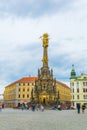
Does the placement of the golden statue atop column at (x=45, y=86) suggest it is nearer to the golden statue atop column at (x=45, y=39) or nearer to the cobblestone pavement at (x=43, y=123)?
the golden statue atop column at (x=45, y=39)

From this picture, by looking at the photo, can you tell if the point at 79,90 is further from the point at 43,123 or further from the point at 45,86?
the point at 43,123

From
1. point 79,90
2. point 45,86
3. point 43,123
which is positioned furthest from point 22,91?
point 43,123

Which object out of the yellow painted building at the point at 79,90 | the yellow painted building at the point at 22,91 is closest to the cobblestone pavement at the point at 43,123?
the yellow painted building at the point at 79,90

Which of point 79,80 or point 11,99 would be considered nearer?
point 79,80

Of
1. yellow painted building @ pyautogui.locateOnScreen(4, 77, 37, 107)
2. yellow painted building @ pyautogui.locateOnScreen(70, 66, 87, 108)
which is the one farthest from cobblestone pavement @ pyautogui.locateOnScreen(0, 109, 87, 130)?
yellow painted building @ pyautogui.locateOnScreen(4, 77, 37, 107)

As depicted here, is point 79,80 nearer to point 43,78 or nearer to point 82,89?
point 82,89

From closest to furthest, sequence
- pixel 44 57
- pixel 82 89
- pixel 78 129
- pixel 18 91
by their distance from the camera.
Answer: pixel 78 129 → pixel 44 57 → pixel 82 89 → pixel 18 91

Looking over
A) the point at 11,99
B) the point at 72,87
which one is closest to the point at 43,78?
the point at 72,87

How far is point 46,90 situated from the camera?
304 feet

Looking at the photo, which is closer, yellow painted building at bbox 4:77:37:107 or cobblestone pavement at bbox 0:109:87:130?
cobblestone pavement at bbox 0:109:87:130

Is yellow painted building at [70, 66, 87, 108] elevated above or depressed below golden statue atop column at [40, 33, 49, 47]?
below

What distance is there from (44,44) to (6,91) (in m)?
79.9

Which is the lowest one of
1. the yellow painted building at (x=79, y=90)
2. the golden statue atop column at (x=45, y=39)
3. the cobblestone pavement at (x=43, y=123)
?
the cobblestone pavement at (x=43, y=123)

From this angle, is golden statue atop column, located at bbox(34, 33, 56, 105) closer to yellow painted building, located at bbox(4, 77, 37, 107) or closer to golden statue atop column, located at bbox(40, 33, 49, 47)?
golden statue atop column, located at bbox(40, 33, 49, 47)
